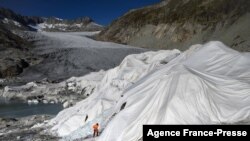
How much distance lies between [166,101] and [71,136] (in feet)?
18.7

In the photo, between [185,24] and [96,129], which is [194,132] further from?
[185,24]

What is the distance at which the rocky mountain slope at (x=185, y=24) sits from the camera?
60631mm

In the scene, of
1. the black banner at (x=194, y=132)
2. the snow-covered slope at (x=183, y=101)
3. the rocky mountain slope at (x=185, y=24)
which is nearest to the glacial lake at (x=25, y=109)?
the snow-covered slope at (x=183, y=101)

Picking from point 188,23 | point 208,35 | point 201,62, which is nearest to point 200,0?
point 188,23

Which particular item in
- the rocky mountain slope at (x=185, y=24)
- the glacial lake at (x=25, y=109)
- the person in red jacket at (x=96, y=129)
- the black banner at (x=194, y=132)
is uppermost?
the rocky mountain slope at (x=185, y=24)

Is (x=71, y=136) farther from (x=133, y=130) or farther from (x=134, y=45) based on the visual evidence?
(x=134, y=45)

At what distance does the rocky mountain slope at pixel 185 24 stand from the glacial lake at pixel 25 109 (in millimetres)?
25474

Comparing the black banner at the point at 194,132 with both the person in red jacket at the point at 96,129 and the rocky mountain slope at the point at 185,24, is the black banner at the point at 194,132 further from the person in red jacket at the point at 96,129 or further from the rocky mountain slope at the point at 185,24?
the rocky mountain slope at the point at 185,24

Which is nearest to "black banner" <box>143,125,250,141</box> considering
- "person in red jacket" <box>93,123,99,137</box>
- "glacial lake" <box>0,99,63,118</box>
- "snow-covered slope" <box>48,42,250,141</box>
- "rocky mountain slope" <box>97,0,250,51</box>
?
"snow-covered slope" <box>48,42,250,141</box>

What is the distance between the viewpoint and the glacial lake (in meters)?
34.1

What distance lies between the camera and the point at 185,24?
74188 millimetres

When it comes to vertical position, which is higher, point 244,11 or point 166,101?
point 244,11

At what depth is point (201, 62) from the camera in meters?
20.9

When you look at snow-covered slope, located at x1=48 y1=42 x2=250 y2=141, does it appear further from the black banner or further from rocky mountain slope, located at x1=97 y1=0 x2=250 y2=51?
rocky mountain slope, located at x1=97 y1=0 x2=250 y2=51
